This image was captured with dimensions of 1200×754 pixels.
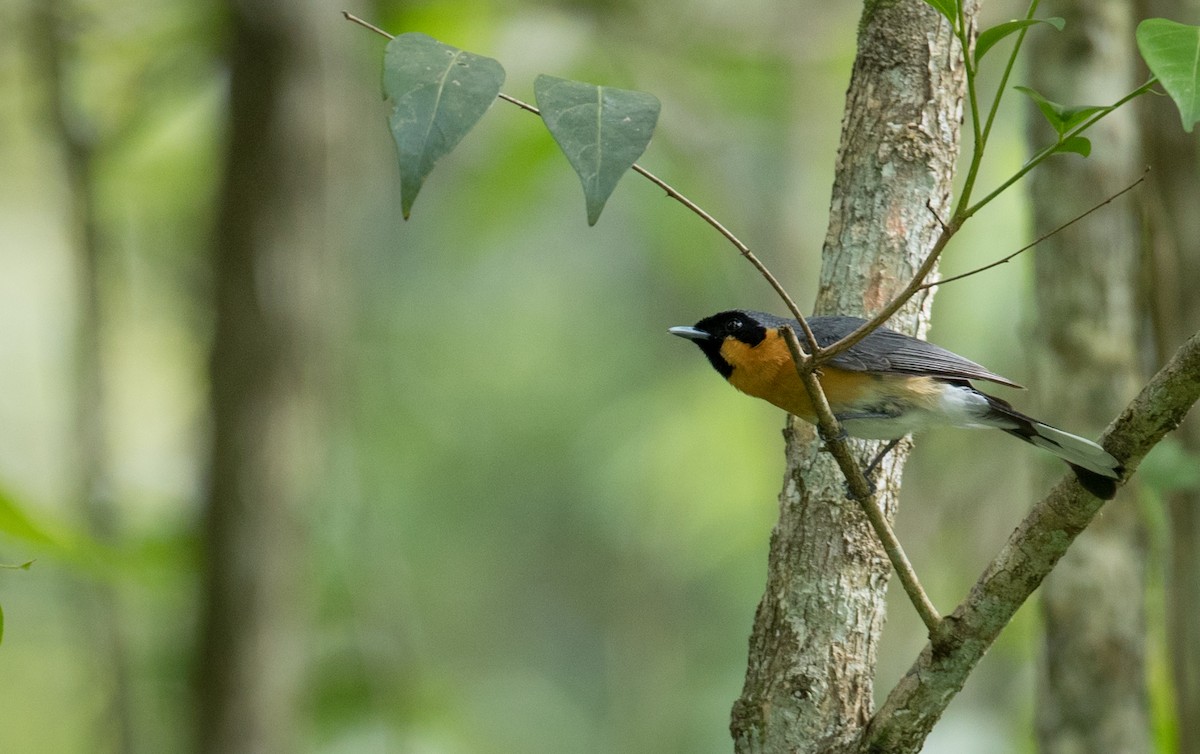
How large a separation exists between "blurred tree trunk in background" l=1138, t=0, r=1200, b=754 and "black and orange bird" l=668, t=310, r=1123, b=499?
1.16m

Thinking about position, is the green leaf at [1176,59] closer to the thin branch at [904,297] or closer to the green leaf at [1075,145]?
the green leaf at [1075,145]

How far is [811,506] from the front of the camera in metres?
2.76

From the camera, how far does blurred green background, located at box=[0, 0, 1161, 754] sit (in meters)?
5.59

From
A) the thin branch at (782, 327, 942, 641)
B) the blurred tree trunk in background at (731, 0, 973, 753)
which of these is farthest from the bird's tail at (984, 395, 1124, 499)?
the blurred tree trunk in background at (731, 0, 973, 753)

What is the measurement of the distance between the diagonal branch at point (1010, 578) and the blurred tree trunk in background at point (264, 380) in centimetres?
277

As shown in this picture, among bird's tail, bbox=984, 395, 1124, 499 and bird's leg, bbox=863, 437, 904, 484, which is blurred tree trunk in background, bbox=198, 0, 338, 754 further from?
bird's tail, bbox=984, 395, 1124, 499

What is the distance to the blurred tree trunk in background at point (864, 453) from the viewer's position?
8.36ft

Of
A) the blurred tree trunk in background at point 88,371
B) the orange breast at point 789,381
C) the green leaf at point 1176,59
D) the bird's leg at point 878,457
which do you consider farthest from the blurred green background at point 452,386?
the green leaf at point 1176,59

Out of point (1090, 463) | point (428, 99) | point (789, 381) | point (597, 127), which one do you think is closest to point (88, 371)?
point (789, 381)

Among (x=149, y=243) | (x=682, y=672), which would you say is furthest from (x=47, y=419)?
(x=682, y=672)

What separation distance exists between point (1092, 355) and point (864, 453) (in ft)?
4.58

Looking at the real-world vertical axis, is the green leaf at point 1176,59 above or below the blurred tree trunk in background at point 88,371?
below

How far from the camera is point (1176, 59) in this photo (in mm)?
1626

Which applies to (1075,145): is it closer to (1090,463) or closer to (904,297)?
(904,297)
